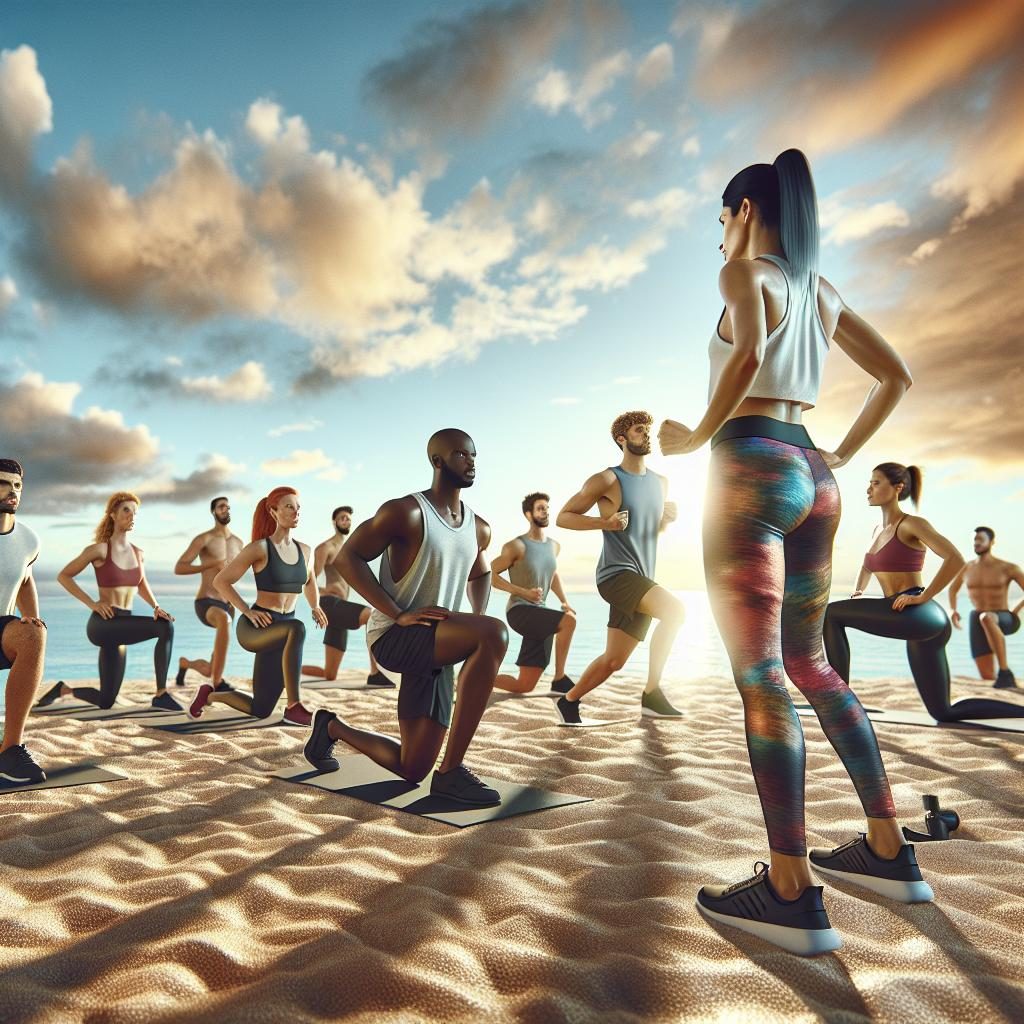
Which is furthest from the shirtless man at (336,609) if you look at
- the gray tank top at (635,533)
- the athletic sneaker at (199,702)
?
the gray tank top at (635,533)

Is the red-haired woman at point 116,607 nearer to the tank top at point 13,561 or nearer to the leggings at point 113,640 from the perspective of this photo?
the leggings at point 113,640

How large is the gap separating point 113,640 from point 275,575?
2065 mm

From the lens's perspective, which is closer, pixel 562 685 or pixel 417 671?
pixel 417 671

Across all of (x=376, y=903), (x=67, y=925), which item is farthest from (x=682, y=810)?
(x=67, y=925)

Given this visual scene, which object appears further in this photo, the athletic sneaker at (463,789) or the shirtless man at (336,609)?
the shirtless man at (336,609)

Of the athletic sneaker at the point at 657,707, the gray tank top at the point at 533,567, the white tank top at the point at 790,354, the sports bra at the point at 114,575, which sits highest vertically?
the white tank top at the point at 790,354

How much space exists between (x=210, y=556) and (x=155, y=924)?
743 cm

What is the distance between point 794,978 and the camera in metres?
2.12

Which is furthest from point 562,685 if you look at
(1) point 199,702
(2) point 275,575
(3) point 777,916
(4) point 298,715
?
(3) point 777,916

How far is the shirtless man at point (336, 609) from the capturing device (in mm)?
9750

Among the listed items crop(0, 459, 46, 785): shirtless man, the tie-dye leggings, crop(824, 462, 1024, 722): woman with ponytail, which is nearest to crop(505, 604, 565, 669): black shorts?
crop(824, 462, 1024, 722): woman with ponytail

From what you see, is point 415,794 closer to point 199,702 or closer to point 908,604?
point 199,702

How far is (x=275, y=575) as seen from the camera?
703 centimetres

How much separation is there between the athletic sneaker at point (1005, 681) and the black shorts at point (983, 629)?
1.37 feet
